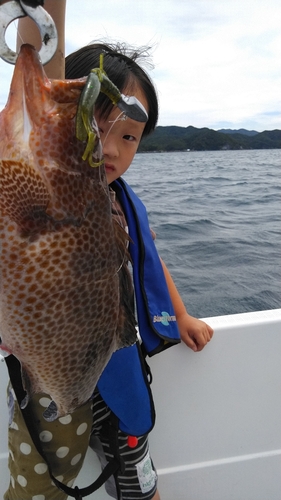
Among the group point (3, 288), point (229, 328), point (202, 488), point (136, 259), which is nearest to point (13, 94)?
point (3, 288)

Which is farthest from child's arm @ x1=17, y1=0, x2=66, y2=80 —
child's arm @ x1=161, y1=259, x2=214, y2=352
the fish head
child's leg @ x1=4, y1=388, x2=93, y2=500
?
child's arm @ x1=161, y1=259, x2=214, y2=352

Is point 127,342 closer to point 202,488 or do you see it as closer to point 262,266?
point 202,488

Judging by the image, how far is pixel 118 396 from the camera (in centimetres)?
208

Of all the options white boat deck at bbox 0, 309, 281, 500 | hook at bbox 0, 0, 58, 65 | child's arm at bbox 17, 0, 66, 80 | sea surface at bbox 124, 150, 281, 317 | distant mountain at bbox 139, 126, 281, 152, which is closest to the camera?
hook at bbox 0, 0, 58, 65

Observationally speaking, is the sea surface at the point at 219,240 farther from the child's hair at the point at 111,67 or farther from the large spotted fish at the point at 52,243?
the large spotted fish at the point at 52,243

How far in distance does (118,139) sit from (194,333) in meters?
1.21

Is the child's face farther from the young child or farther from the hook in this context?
the hook

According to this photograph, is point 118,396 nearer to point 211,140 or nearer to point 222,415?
point 222,415

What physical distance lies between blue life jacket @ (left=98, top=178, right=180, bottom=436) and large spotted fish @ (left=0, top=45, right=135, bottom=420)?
731mm

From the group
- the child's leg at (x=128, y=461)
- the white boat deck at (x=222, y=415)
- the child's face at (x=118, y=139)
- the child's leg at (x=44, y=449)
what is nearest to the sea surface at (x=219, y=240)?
the white boat deck at (x=222, y=415)

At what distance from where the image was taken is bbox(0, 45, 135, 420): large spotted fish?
108 cm

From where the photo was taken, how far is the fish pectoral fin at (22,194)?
1102 mm

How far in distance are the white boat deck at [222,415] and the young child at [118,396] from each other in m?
0.37

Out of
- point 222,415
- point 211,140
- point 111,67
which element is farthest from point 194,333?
point 211,140
